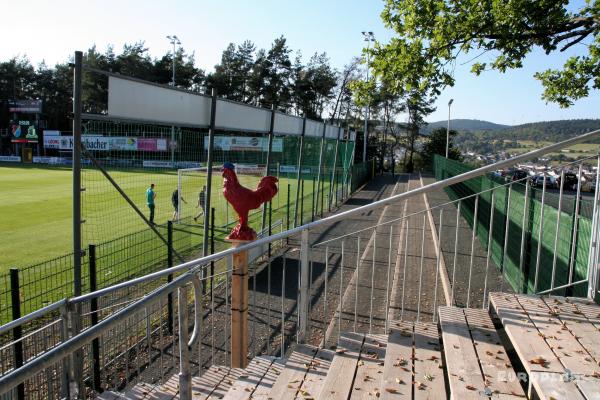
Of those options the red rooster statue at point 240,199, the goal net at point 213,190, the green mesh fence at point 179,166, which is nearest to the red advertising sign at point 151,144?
the green mesh fence at point 179,166

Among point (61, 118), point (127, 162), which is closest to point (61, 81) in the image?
point (61, 118)

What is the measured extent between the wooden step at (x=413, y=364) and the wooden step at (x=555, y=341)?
0.52 m

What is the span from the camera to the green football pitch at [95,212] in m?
11.7

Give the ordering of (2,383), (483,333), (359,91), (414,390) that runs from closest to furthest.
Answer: (2,383) < (414,390) < (483,333) < (359,91)

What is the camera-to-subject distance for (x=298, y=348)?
3932mm

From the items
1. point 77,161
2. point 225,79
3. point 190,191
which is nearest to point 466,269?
point 77,161

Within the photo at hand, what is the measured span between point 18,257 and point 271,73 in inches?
1973

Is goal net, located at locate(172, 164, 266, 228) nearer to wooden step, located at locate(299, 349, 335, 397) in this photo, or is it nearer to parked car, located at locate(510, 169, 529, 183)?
parked car, located at locate(510, 169, 529, 183)

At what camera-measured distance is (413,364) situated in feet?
10.7

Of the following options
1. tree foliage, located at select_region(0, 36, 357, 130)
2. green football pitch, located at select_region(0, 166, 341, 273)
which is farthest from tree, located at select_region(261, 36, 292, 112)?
green football pitch, located at select_region(0, 166, 341, 273)

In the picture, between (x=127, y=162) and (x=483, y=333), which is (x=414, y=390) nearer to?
(x=483, y=333)

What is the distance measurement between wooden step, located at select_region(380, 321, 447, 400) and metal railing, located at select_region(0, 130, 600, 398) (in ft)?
0.73

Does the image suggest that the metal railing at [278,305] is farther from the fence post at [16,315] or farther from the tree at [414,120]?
the tree at [414,120]

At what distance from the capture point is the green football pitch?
11688mm
